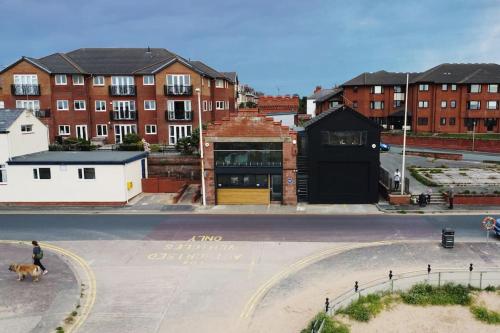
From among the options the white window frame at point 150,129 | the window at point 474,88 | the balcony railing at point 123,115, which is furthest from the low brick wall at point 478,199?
the window at point 474,88

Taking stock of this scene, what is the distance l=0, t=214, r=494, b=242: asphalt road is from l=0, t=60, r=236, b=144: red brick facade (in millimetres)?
22793

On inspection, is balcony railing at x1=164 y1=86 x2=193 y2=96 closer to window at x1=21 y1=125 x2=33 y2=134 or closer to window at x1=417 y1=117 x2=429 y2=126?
window at x1=21 y1=125 x2=33 y2=134

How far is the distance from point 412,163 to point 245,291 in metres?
32.9

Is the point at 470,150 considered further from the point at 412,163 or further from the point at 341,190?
the point at 341,190

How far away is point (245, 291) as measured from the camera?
1655 cm

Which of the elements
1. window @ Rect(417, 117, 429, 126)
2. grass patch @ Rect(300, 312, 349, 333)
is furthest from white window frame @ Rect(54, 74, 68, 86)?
window @ Rect(417, 117, 429, 126)

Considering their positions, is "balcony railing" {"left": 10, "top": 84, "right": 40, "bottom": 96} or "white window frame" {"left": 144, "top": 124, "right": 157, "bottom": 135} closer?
"balcony railing" {"left": 10, "top": 84, "right": 40, "bottom": 96}

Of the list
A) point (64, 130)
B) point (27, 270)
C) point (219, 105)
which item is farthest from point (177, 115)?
point (27, 270)

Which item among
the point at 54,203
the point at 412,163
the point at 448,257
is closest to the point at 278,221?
the point at 448,257

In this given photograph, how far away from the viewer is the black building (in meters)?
30.0

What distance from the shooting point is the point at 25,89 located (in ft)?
161

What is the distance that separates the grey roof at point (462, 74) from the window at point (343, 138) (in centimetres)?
3869

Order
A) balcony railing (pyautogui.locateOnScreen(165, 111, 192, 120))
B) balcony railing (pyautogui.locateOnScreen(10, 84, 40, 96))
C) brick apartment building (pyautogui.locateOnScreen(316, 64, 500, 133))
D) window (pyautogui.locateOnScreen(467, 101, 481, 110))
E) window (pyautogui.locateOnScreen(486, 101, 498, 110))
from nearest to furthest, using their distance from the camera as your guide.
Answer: balcony railing (pyautogui.locateOnScreen(165, 111, 192, 120)) < balcony railing (pyautogui.locateOnScreen(10, 84, 40, 96)) < brick apartment building (pyautogui.locateOnScreen(316, 64, 500, 133)) < window (pyautogui.locateOnScreen(486, 101, 498, 110)) < window (pyautogui.locateOnScreen(467, 101, 481, 110))

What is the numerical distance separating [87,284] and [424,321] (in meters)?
12.8
